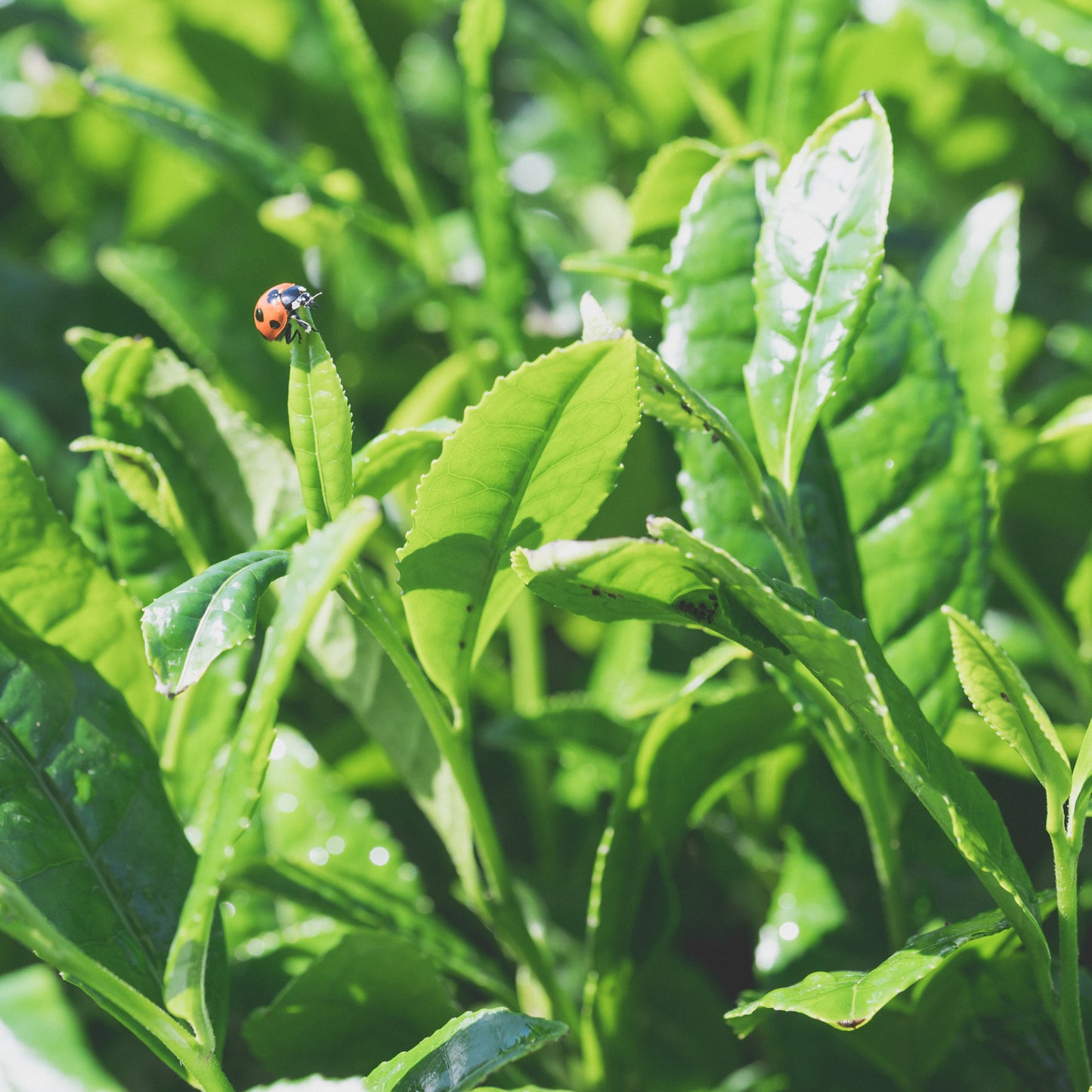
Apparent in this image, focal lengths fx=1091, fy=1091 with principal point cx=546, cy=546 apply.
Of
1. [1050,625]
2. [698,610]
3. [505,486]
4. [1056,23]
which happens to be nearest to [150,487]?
[505,486]

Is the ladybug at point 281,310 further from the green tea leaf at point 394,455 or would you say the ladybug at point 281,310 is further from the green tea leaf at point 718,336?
the green tea leaf at point 718,336

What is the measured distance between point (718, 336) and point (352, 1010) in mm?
560

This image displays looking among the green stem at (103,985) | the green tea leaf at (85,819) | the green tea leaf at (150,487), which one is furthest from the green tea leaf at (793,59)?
the green stem at (103,985)

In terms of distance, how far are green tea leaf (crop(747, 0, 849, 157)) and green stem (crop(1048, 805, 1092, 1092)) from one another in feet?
2.43

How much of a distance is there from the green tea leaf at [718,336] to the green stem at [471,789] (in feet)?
0.72

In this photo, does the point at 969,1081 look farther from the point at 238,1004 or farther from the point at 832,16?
the point at 832,16

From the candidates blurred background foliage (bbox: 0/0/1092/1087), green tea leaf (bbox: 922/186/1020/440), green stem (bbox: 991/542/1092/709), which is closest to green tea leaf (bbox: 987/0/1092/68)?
blurred background foliage (bbox: 0/0/1092/1087)

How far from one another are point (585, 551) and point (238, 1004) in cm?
58

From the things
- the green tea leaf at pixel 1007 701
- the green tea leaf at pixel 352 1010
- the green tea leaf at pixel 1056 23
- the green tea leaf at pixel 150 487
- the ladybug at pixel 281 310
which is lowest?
the green tea leaf at pixel 352 1010

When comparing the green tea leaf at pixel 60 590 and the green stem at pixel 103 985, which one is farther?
the green tea leaf at pixel 60 590

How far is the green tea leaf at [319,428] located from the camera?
0.61 meters

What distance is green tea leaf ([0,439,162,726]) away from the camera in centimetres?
74

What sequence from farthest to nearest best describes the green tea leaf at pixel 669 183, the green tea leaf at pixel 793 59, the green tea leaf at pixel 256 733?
the green tea leaf at pixel 793 59
the green tea leaf at pixel 669 183
the green tea leaf at pixel 256 733

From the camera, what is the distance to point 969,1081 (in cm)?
87
